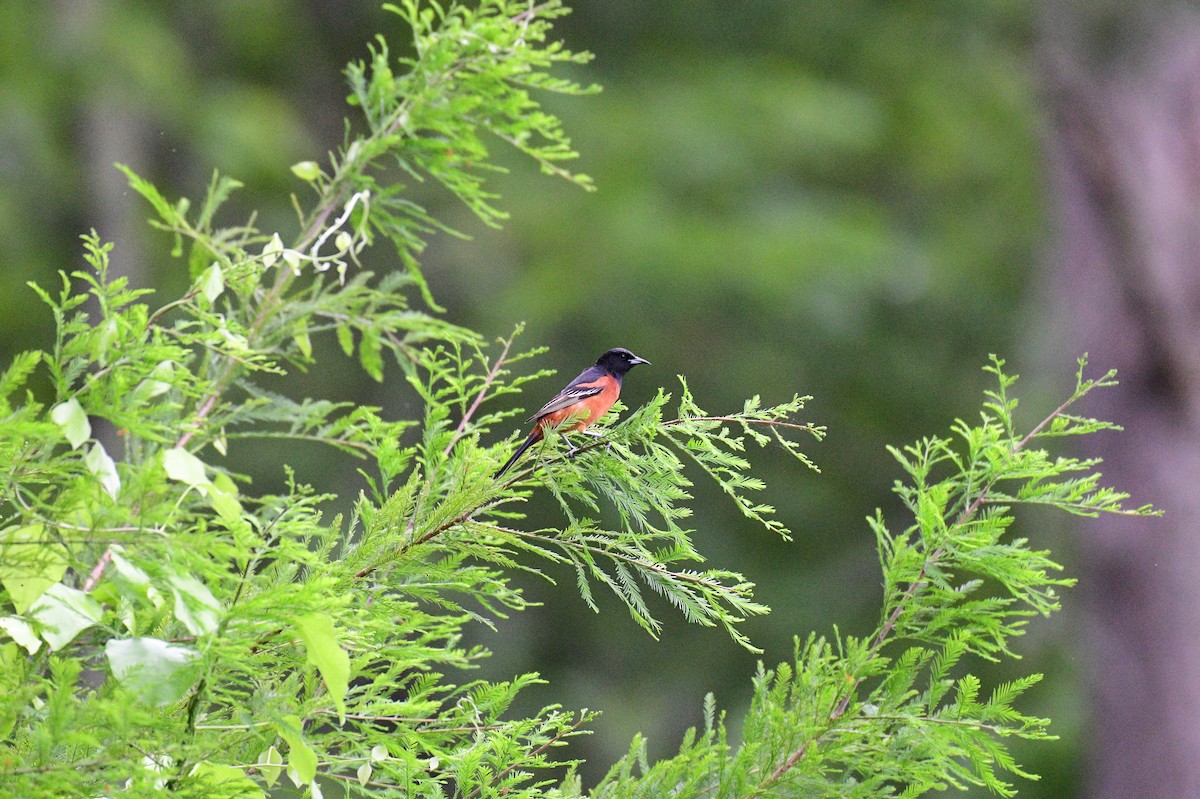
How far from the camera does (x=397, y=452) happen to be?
1855 millimetres

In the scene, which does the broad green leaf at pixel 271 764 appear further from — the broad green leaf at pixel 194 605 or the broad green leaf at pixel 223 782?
the broad green leaf at pixel 194 605

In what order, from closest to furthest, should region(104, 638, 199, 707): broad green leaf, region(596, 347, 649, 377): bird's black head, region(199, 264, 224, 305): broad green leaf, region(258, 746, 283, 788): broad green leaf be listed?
1. region(104, 638, 199, 707): broad green leaf
2. region(258, 746, 283, 788): broad green leaf
3. region(199, 264, 224, 305): broad green leaf
4. region(596, 347, 649, 377): bird's black head

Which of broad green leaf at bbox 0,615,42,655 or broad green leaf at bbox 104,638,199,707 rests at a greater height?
broad green leaf at bbox 104,638,199,707

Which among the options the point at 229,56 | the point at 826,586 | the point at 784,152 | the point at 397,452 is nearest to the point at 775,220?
the point at 784,152

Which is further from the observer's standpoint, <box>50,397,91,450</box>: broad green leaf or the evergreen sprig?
the evergreen sprig

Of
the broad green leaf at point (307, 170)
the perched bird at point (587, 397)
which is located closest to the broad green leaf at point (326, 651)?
the perched bird at point (587, 397)

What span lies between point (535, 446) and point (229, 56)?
34.9ft

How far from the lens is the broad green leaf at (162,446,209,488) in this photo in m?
1.40

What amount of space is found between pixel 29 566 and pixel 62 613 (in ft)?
0.25

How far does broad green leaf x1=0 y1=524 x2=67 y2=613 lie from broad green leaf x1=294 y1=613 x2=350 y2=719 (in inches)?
12.9

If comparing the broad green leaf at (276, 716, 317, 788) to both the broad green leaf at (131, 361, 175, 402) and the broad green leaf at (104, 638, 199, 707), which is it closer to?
the broad green leaf at (104, 638, 199, 707)

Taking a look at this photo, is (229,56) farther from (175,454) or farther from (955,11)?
(175,454)

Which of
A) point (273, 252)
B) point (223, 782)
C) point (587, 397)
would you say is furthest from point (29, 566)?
point (587, 397)

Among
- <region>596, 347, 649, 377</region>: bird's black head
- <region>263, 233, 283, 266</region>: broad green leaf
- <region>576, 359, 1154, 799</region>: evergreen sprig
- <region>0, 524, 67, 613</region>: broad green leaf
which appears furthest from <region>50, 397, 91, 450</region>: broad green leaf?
<region>596, 347, 649, 377</region>: bird's black head
